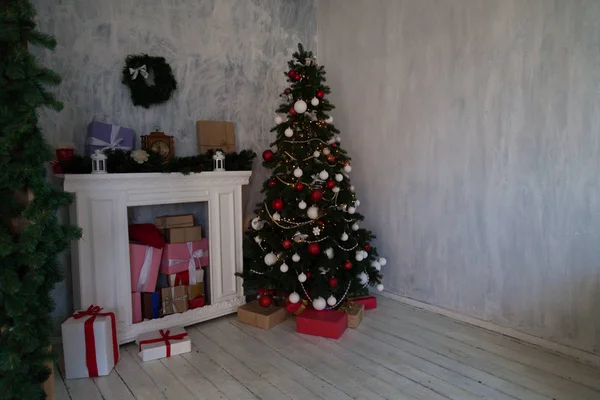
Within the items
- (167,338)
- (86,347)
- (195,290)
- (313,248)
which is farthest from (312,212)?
(86,347)

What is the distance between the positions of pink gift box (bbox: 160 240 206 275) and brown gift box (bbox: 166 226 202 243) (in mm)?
28

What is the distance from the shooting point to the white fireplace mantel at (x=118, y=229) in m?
2.56

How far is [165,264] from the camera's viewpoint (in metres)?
2.98

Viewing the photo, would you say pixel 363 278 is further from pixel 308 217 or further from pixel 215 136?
pixel 215 136

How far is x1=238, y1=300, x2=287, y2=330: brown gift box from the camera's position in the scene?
300 centimetres

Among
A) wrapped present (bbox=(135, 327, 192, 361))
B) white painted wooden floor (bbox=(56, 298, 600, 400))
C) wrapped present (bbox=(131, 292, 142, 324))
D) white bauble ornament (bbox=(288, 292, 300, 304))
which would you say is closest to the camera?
white painted wooden floor (bbox=(56, 298, 600, 400))

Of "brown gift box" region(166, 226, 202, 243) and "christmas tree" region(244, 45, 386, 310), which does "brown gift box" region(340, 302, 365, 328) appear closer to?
"christmas tree" region(244, 45, 386, 310)

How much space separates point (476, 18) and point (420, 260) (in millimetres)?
1809

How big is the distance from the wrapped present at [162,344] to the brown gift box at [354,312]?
110cm

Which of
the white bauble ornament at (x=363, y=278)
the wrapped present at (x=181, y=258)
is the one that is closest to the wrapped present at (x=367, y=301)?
the white bauble ornament at (x=363, y=278)

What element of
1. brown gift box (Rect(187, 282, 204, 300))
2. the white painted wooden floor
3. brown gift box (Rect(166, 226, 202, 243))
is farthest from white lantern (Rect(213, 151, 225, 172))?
the white painted wooden floor

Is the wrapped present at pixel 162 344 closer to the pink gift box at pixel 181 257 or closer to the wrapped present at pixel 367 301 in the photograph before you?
the pink gift box at pixel 181 257

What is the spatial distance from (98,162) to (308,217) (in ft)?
4.65

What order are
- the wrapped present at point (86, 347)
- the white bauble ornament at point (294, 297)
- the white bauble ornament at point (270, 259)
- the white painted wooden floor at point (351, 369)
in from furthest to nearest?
the white bauble ornament at point (270, 259) < the white bauble ornament at point (294, 297) < the wrapped present at point (86, 347) < the white painted wooden floor at point (351, 369)
